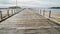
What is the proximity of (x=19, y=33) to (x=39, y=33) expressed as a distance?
142cm

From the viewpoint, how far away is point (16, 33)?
1152 cm

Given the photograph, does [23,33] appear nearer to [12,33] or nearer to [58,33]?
[12,33]

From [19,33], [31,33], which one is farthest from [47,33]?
[19,33]

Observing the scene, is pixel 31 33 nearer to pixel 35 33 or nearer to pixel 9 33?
pixel 35 33

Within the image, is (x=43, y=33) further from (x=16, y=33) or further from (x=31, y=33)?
(x=16, y=33)

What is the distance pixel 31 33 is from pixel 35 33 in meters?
0.28

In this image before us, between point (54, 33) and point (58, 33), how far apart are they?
0.95ft

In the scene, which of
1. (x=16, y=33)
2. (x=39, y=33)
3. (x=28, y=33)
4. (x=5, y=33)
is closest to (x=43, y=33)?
(x=39, y=33)

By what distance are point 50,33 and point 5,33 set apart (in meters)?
3.20

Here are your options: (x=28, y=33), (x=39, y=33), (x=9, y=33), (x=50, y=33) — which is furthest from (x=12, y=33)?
(x=50, y=33)

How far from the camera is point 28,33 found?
1150cm

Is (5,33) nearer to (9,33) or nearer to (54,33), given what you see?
(9,33)

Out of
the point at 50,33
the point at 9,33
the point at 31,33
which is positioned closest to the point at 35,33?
the point at 31,33

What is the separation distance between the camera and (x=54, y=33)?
37.9ft
